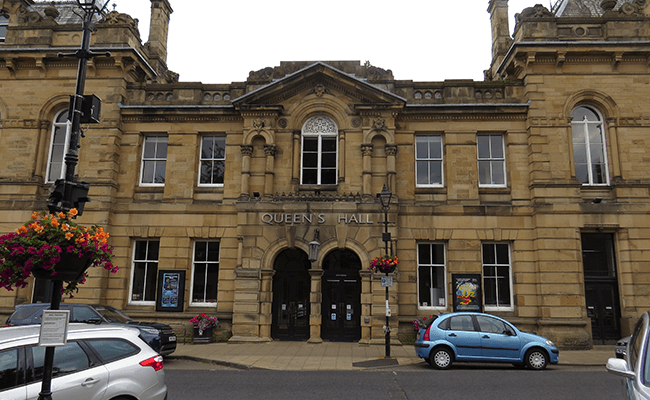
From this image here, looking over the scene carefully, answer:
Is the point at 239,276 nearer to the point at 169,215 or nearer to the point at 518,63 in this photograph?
the point at 169,215

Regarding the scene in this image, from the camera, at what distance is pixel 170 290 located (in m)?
17.8

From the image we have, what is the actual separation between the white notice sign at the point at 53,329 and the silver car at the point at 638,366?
6.20 m

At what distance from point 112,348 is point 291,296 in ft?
38.2

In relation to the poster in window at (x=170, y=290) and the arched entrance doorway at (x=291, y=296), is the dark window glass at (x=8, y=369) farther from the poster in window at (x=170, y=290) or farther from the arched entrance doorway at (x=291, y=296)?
the arched entrance doorway at (x=291, y=296)

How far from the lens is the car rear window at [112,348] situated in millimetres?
6328

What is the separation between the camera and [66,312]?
223 inches

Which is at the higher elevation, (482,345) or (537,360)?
(482,345)

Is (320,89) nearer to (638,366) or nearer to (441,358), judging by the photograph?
(441,358)

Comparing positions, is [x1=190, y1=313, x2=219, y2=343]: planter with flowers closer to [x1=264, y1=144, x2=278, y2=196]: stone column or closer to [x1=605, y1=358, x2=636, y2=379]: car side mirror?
[x1=264, y1=144, x2=278, y2=196]: stone column

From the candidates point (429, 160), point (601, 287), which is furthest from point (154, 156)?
point (601, 287)

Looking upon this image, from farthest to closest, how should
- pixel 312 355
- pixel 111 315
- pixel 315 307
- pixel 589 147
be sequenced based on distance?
→ 1. pixel 589 147
2. pixel 315 307
3. pixel 312 355
4. pixel 111 315

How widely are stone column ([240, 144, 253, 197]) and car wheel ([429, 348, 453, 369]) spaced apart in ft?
30.8

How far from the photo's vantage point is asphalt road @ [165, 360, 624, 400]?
9.45 meters

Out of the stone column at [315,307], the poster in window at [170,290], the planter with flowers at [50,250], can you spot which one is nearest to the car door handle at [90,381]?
the planter with flowers at [50,250]
